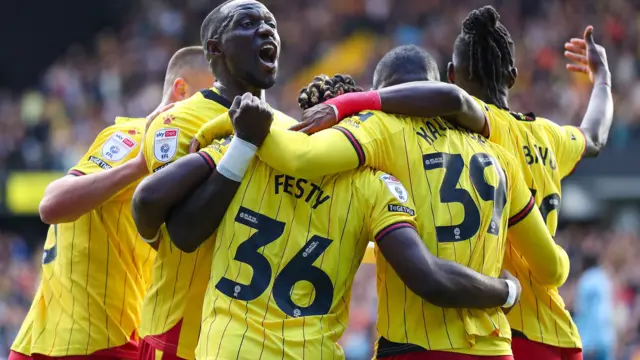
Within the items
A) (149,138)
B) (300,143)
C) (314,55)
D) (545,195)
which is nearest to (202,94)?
(149,138)

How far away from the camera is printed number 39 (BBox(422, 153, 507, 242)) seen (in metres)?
4.27

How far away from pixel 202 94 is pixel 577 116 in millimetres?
11100

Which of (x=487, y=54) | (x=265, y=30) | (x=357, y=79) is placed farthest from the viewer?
(x=357, y=79)

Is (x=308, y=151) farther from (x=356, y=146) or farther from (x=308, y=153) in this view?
(x=356, y=146)

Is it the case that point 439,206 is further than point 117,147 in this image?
No

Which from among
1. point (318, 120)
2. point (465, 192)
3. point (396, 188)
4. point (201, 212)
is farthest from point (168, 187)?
point (465, 192)

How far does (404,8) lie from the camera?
66.8 feet

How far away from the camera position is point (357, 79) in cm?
1853

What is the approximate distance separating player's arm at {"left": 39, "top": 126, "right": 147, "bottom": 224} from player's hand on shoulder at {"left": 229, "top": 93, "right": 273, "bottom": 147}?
83 cm

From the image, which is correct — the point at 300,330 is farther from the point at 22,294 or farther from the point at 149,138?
the point at 22,294

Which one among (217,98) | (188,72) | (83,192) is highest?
(188,72)

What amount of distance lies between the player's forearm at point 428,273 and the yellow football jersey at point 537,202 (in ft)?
2.74

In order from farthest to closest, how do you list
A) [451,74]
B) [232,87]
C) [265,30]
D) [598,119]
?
[598,119], [451,74], [232,87], [265,30]

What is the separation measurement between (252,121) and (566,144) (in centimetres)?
197
